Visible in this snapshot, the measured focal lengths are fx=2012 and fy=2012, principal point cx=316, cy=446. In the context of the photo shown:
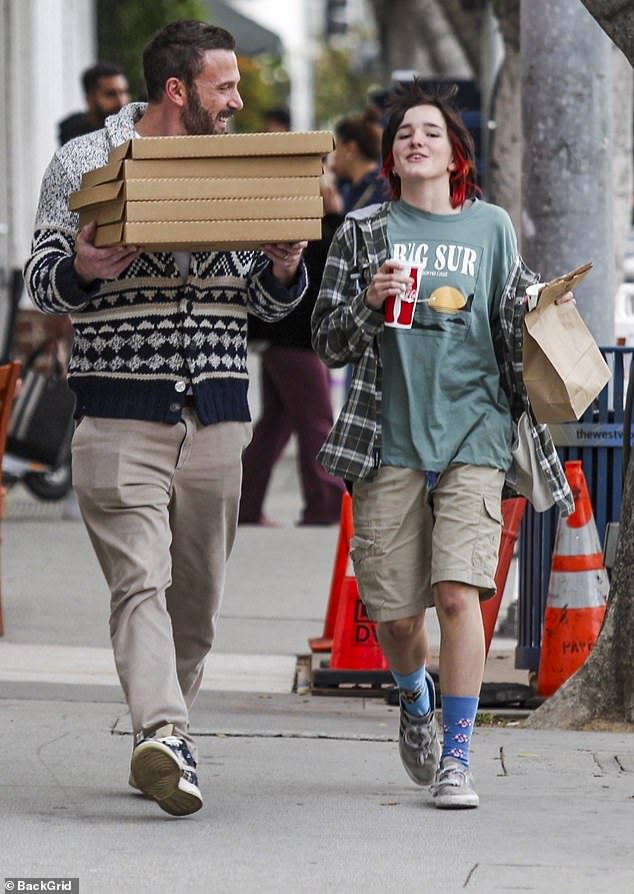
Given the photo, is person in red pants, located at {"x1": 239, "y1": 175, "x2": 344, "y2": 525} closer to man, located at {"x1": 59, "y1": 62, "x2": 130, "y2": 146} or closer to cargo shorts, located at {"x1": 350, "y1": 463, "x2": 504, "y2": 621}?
man, located at {"x1": 59, "y1": 62, "x2": 130, "y2": 146}

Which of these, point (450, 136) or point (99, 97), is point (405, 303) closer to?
point (450, 136)

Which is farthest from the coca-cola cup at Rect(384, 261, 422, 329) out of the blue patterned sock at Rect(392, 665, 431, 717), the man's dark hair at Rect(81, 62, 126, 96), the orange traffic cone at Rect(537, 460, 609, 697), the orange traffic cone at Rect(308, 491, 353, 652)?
the man's dark hair at Rect(81, 62, 126, 96)

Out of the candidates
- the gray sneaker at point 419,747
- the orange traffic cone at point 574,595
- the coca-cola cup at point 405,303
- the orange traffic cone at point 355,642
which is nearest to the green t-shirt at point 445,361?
the coca-cola cup at point 405,303

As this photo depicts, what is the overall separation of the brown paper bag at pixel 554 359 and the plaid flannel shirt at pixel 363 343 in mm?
82

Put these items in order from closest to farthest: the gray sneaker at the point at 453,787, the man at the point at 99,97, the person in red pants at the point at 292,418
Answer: the gray sneaker at the point at 453,787 → the man at the point at 99,97 → the person in red pants at the point at 292,418

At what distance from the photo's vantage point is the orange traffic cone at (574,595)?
682 cm

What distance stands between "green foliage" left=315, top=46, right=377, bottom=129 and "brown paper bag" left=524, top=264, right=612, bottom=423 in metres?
56.7

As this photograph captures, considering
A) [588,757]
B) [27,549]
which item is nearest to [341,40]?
[27,549]

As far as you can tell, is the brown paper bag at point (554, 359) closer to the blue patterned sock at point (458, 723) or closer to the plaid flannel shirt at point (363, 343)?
the plaid flannel shirt at point (363, 343)

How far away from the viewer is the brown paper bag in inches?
205

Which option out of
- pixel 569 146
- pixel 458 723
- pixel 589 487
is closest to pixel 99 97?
pixel 569 146

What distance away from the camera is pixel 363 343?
5.28 metres

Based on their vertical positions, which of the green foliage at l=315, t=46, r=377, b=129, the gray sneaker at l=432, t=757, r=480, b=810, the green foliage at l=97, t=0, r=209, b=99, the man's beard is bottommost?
the gray sneaker at l=432, t=757, r=480, b=810

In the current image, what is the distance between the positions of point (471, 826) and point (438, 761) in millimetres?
404
